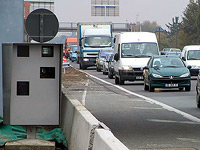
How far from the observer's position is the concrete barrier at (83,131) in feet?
22.1

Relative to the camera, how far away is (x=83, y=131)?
912cm

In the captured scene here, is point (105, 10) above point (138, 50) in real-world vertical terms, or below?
above

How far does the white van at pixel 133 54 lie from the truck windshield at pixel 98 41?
23427mm

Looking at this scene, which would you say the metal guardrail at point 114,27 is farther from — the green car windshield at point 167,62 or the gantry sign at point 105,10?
the green car windshield at point 167,62

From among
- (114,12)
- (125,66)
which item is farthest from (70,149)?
(114,12)

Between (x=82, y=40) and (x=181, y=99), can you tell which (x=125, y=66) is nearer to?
(x=181, y=99)

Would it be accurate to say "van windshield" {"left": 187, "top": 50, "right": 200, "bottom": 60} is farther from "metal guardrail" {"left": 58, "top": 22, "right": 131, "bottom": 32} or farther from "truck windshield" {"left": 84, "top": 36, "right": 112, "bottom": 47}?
"metal guardrail" {"left": 58, "top": 22, "right": 131, "bottom": 32}

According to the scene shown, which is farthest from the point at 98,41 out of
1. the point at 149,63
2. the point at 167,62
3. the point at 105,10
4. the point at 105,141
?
the point at 105,141

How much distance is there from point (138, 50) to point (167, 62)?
505cm

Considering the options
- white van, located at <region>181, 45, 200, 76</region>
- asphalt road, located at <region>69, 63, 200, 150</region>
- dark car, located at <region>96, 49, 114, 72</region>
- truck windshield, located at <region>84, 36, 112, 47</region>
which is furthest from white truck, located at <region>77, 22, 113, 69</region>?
asphalt road, located at <region>69, 63, 200, 150</region>

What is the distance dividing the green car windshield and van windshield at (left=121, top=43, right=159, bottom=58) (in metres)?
4.66

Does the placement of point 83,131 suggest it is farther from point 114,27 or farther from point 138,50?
point 114,27

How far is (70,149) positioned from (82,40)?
50.9 meters

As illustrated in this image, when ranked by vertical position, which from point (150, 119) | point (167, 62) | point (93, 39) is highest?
point (167, 62)
